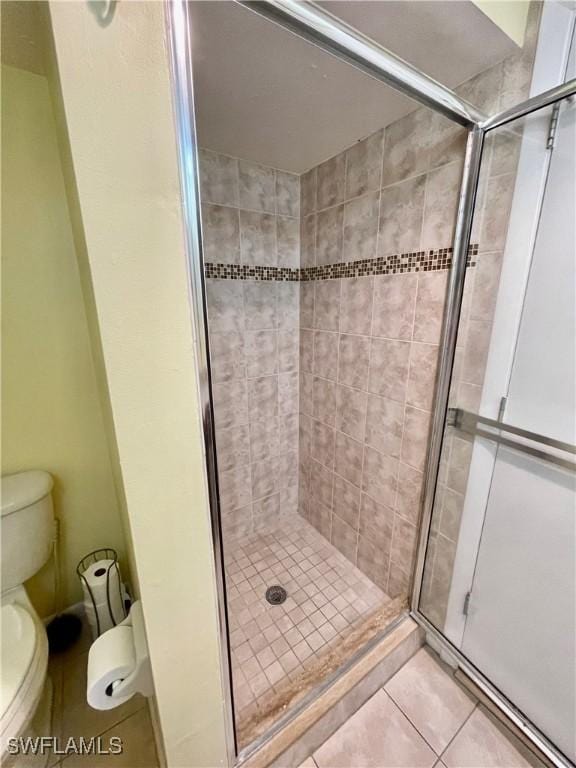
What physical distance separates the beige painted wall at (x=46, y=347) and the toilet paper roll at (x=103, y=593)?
0.16 metres

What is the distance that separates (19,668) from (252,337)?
4.61 feet

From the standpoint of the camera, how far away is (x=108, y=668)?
74 centimetres

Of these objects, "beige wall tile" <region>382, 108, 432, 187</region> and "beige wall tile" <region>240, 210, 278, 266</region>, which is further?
"beige wall tile" <region>240, 210, 278, 266</region>

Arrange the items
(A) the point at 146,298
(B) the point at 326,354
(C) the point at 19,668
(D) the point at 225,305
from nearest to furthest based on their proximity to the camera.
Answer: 1. (A) the point at 146,298
2. (C) the point at 19,668
3. (D) the point at 225,305
4. (B) the point at 326,354

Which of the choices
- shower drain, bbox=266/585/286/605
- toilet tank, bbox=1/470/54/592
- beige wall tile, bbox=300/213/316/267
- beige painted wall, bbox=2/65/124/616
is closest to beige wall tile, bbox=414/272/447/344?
beige wall tile, bbox=300/213/316/267

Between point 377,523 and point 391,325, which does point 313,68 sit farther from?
point 377,523

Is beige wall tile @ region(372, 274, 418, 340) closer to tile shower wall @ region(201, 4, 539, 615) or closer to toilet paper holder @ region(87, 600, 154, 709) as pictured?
tile shower wall @ region(201, 4, 539, 615)

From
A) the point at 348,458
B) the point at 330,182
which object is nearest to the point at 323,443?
the point at 348,458

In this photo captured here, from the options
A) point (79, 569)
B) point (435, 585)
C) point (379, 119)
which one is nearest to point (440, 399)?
point (435, 585)

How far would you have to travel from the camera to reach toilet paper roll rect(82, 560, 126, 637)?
120 cm

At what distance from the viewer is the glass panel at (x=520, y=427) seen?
828 mm

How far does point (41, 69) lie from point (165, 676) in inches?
66.0

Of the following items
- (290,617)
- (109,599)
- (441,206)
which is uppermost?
(441,206)

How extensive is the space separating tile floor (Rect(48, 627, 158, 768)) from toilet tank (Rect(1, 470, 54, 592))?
0.45 m
